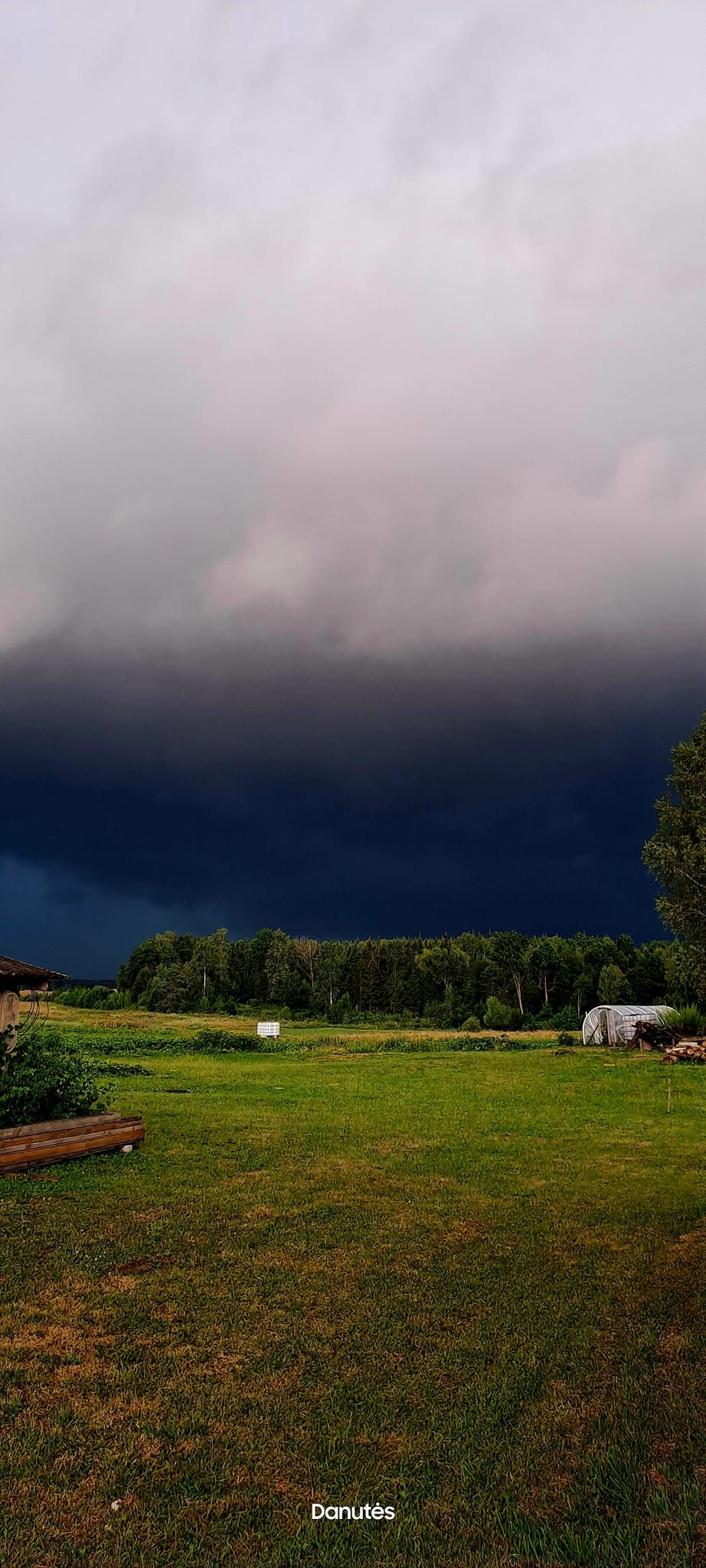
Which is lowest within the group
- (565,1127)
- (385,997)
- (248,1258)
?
(385,997)

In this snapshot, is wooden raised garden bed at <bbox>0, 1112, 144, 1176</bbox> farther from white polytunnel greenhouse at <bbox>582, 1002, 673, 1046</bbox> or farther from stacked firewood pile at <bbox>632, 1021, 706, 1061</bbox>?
white polytunnel greenhouse at <bbox>582, 1002, 673, 1046</bbox>

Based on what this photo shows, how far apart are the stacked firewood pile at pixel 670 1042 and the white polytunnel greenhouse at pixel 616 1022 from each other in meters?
0.88

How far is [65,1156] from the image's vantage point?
1366cm

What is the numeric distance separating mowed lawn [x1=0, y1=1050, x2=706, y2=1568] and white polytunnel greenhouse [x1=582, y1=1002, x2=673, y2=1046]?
32674mm

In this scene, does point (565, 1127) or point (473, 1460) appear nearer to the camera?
point (473, 1460)

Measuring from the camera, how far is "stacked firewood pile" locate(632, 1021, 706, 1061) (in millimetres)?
32844

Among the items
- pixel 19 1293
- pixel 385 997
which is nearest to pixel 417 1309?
pixel 19 1293

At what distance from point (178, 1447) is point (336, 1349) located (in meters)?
1.85

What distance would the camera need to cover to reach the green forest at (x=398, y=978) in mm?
90562

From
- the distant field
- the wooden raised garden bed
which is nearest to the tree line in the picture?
the distant field

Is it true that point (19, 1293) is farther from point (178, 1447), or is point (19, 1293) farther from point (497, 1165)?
point (497, 1165)

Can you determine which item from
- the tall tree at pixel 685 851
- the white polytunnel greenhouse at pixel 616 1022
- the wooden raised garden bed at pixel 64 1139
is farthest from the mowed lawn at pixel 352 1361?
the white polytunnel greenhouse at pixel 616 1022

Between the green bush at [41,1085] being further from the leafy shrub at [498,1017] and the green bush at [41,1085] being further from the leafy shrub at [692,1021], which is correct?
the leafy shrub at [498,1017]

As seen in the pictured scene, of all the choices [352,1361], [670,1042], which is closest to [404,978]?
[670,1042]
